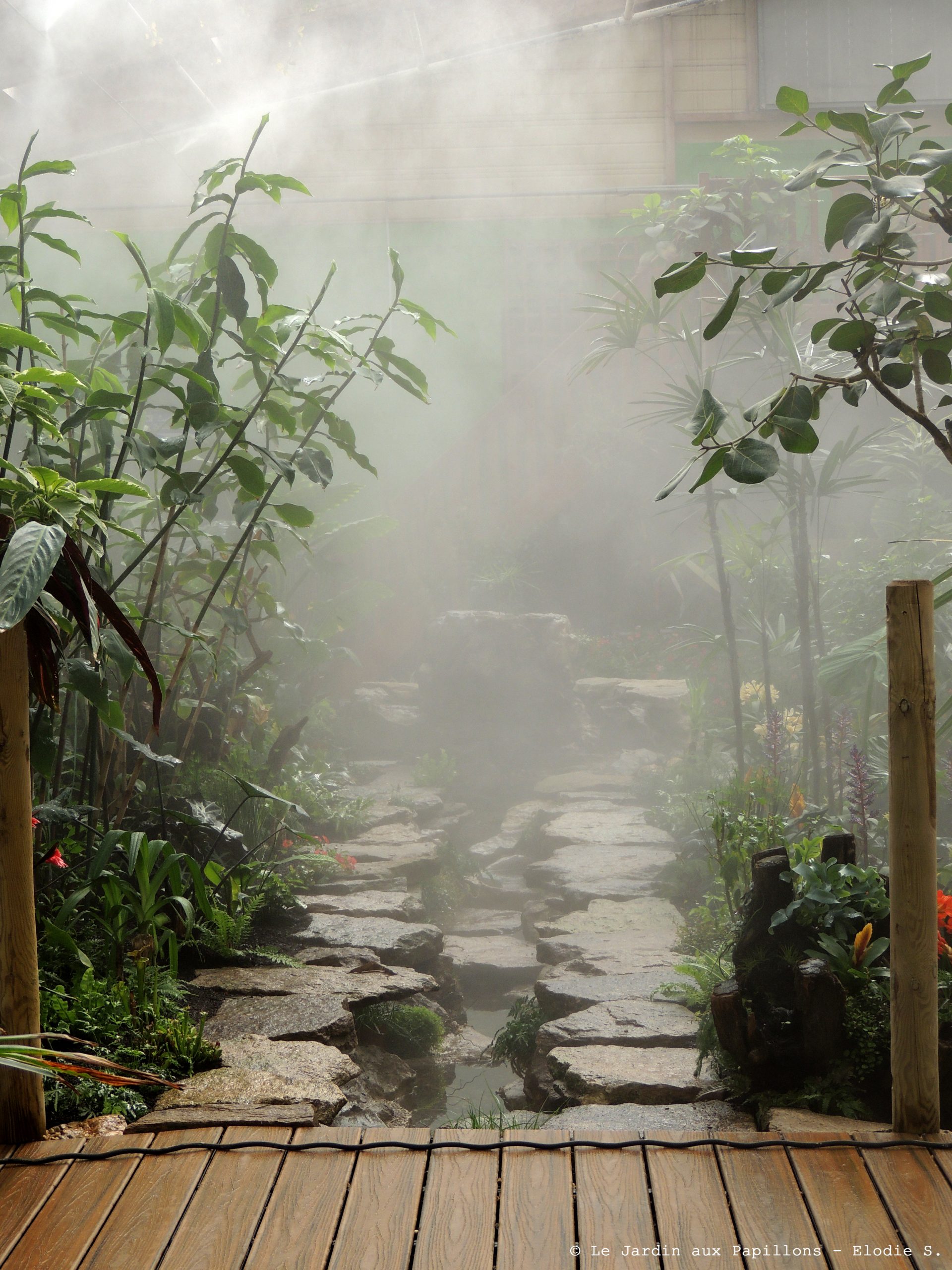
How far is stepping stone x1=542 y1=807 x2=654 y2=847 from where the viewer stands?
5320mm

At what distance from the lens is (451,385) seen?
8648 mm

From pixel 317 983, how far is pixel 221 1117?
1094 millimetres

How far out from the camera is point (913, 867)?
1634mm

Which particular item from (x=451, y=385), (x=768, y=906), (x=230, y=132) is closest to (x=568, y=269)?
(x=451, y=385)

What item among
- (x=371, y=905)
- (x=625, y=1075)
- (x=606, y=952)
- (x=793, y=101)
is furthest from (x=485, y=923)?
(x=793, y=101)

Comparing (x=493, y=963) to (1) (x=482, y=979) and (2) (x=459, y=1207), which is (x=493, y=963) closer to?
(1) (x=482, y=979)

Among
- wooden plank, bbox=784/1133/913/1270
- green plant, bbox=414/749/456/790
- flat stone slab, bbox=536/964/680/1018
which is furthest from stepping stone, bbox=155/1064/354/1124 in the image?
green plant, bbox=414/749/456/790

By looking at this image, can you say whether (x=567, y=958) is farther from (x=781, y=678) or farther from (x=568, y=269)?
(x=568, y=269)

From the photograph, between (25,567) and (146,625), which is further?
(146,625)

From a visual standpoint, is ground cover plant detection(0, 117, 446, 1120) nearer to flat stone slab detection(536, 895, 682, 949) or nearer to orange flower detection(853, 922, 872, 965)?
flat stone slab detection(536, 895, 682, 949)

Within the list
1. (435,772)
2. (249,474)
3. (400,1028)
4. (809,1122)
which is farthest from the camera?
(435,772)

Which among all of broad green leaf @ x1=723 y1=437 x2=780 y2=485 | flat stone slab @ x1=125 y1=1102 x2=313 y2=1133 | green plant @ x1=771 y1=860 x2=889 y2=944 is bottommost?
flat stone slab @ x1=125 y1=1102 x2=313 y2=1133

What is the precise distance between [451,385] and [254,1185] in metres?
7.78

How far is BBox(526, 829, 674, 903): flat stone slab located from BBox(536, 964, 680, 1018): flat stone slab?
42.0 inches
